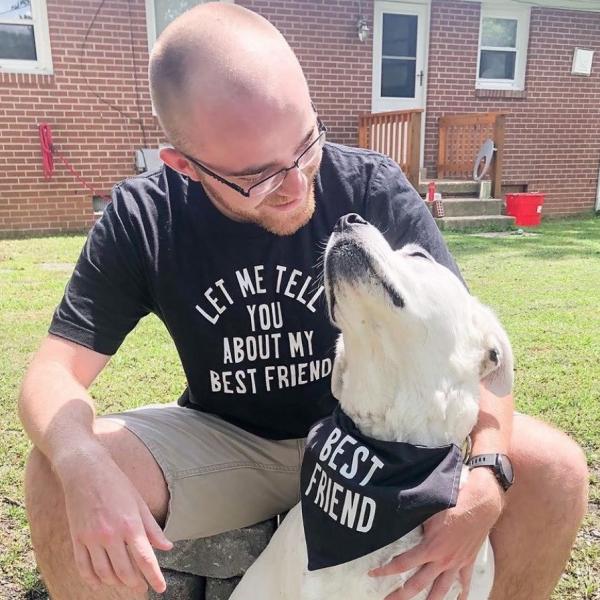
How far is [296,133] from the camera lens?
1.81 m

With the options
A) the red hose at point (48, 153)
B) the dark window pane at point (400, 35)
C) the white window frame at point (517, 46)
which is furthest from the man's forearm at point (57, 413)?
the white window frame at point (517, 46)

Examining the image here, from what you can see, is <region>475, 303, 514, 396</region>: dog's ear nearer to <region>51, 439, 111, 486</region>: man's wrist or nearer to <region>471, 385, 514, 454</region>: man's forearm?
<region>471, 385, 514, 454</region>: man's forearm


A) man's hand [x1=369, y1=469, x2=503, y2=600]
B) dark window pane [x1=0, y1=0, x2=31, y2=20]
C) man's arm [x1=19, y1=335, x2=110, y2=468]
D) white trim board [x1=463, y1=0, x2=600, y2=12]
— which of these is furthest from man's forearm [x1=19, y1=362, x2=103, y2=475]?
white trim board [x1=463, y1=0, x2=600, y2=12]

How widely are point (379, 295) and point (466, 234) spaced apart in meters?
7.92

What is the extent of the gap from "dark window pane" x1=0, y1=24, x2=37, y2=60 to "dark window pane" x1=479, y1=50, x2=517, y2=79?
7038 mm

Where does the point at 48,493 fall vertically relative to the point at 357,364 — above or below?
below

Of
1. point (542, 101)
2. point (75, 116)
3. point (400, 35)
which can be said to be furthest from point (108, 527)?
point (542, 101)

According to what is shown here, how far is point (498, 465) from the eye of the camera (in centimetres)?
170

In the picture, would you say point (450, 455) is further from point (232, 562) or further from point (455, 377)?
point (232, 562)

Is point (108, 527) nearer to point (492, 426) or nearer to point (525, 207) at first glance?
point (492, 426)

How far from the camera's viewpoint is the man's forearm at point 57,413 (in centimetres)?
168

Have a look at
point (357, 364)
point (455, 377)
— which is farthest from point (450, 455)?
point (357, 364)

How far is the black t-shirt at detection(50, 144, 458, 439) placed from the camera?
80.1 inches

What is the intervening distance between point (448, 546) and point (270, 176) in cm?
106
